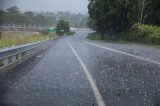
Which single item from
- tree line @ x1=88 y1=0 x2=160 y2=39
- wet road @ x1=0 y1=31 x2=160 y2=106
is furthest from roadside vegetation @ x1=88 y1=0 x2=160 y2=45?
wet road @ x1=0 y1=31 x2=160 y2=106

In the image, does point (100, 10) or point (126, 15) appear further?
point (100, 10)

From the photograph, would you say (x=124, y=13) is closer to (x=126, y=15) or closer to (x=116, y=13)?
(x=126, y=15)

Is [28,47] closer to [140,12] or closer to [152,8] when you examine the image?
[152,8]

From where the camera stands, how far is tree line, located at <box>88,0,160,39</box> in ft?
285

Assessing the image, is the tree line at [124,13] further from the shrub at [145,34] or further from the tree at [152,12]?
the shrub at [145,34]

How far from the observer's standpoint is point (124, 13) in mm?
92062

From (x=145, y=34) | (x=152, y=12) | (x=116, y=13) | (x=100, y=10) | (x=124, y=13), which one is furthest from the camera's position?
(x=100, y=10)

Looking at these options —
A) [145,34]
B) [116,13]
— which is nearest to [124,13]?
[116,13]

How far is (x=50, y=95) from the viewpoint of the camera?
11492mm

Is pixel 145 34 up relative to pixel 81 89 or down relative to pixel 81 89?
down

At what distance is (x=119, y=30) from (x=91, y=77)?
264 feet

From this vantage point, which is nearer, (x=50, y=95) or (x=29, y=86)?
(x=50, y=95)

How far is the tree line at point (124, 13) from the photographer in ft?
285

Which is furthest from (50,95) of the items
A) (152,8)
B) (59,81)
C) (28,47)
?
(152,8)
